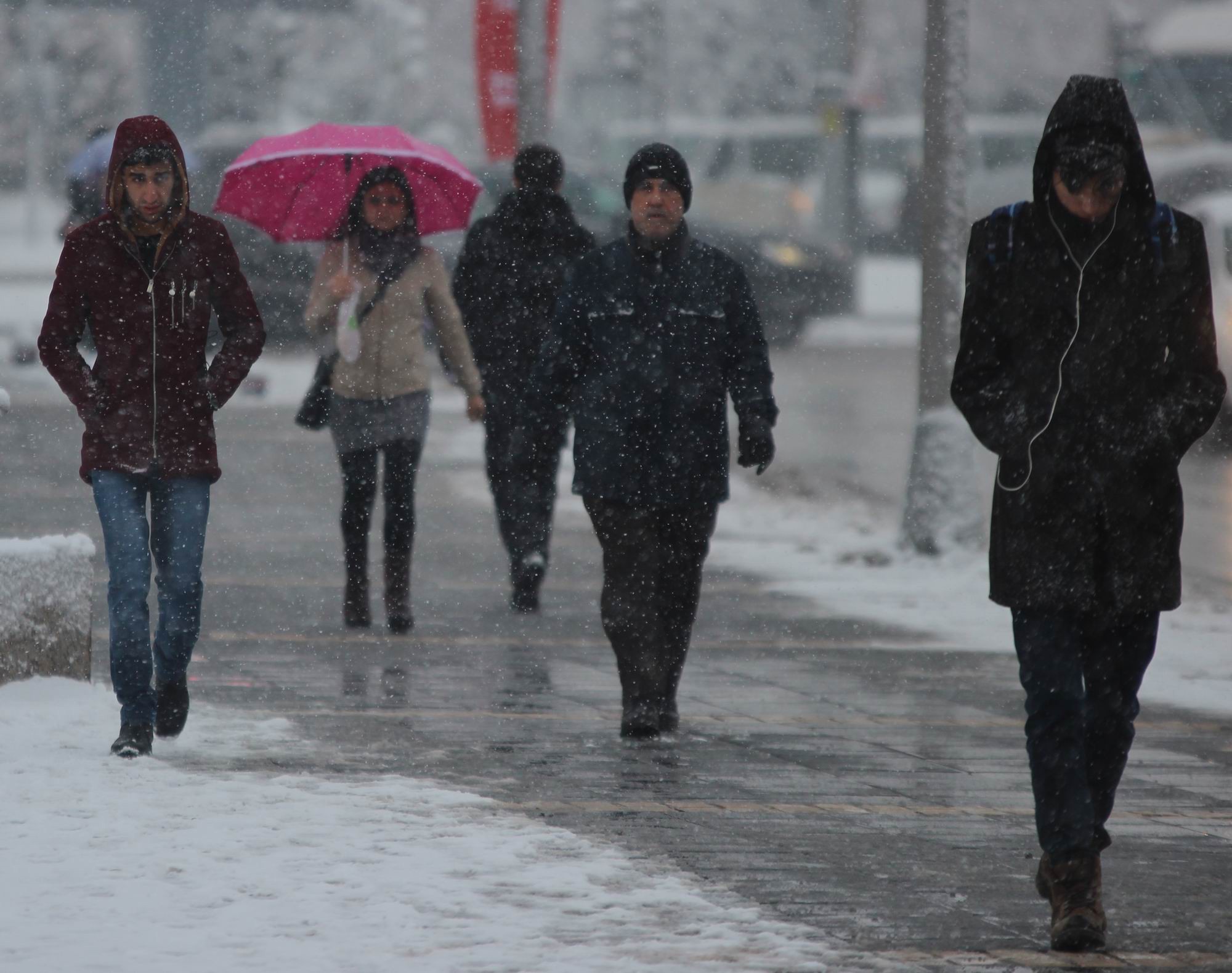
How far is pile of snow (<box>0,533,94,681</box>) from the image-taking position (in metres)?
6.98

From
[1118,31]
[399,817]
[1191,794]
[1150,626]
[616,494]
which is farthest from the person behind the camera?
[1118,31]

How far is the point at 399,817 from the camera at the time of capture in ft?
18.7

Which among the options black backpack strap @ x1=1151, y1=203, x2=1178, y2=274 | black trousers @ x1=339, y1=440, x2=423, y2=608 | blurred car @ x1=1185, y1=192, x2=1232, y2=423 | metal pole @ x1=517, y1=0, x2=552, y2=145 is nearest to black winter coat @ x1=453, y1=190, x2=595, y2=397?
black trousers @ x1=339, y1=440, x2=423, y2=608

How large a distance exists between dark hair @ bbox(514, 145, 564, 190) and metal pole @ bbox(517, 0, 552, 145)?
6863 mm

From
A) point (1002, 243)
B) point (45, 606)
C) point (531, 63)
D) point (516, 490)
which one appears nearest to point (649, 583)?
point (45, 606)

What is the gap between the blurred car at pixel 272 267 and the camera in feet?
71.4

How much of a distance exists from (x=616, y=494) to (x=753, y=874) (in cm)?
197

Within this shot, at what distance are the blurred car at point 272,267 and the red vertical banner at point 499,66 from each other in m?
3.74

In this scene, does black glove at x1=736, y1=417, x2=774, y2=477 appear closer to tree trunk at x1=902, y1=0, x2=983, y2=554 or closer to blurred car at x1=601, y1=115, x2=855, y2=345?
tree trunk at x1=902, y1=0, x2=983, y2=554

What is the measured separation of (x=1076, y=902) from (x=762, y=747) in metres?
2.36

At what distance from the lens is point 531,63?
16734mm

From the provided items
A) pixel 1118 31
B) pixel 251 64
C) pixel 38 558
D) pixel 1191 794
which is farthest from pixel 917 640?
pixel 251 64

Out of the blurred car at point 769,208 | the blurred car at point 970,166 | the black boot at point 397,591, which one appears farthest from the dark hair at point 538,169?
the blurred car at point 970,166

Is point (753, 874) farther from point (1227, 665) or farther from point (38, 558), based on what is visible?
point (1227, 665)
